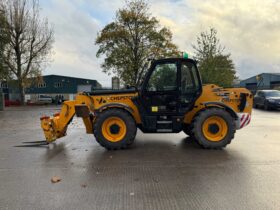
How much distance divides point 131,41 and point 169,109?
28.2m

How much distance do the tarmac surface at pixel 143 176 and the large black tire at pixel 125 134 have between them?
0.26m

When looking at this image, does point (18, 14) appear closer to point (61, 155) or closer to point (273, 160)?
point (61, 155)

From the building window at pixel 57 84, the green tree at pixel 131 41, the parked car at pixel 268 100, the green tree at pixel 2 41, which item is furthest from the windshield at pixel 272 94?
the building window at pixel 57 84

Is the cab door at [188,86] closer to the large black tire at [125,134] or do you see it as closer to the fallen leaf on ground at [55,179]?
the large black tire at [125,134]

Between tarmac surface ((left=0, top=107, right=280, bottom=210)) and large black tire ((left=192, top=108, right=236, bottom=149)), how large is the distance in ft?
0.74

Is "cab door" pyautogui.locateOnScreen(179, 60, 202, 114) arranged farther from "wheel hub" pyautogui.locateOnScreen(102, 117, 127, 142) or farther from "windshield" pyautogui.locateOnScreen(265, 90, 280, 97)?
"windshield" pyautogui.locateOnScreen(265, 90, 280, 97)

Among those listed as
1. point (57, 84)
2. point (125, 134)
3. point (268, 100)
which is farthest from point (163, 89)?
point (57, 84)

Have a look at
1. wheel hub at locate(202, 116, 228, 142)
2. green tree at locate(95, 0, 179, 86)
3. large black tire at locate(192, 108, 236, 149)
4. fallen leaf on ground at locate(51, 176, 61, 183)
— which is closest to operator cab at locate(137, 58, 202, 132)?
large black tire at locate(192, 108, 236, 149)

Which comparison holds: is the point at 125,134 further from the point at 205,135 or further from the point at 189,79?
the point at 189,79

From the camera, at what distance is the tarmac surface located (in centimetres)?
395

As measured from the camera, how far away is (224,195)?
13.5ft

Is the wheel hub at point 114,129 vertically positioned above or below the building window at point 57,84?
below

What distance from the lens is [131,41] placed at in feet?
113

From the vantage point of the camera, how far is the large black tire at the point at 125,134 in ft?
23.4
